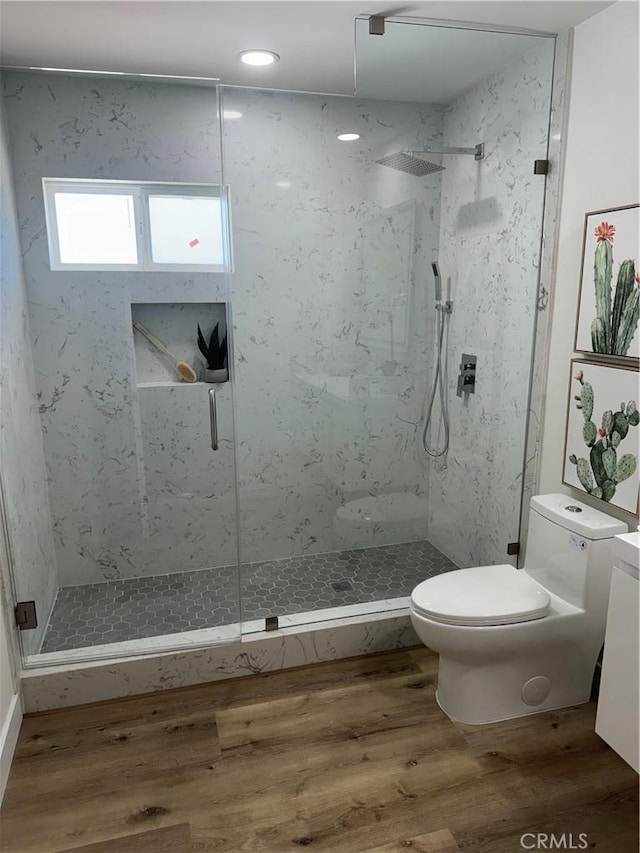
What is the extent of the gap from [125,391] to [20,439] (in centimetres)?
57

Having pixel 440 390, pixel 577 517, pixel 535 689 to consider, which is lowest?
pixel 535 689

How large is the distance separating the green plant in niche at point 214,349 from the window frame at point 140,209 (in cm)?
33

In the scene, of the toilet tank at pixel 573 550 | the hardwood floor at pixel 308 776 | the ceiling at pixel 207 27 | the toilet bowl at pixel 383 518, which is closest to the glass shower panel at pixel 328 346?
the toilet bowl at pixel 383 518

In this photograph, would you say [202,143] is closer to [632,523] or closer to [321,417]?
[321,417]

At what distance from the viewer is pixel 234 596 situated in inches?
112

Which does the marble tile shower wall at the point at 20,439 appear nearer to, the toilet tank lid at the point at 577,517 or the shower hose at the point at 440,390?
the shower hose at the point at 440,390

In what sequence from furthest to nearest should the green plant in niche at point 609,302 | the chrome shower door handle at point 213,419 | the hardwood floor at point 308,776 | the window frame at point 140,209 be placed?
the chrome shower door handle at point 213,419
the window frame at point 140,209
the green plant in niche at point 609,302
the hardwood floor at point 308,776

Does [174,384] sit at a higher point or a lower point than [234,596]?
higher

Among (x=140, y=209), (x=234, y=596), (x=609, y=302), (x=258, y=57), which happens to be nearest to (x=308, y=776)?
(x=234, y=596)

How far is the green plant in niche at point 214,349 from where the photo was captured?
9.90 ft

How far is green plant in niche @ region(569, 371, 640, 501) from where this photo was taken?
2092 mm

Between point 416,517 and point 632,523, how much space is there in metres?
1.17

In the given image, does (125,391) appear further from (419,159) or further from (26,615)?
(419,159)

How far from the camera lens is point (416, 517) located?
3113 millimetres
